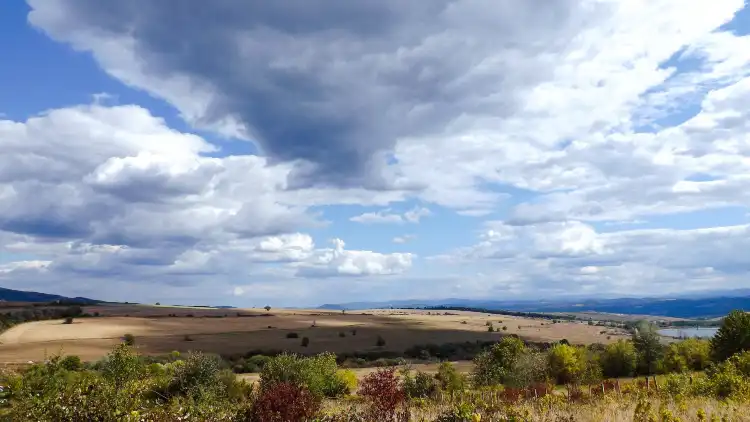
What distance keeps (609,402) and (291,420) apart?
9.70 m

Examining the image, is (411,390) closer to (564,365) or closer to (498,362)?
(498,362)

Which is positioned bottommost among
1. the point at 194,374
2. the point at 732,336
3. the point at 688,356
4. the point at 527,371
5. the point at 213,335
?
the point at 213,335

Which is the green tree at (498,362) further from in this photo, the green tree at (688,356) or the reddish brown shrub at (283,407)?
the reddish brown shrub at (283,407)

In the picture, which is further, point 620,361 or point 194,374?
point 620,361

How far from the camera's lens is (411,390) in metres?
29.4

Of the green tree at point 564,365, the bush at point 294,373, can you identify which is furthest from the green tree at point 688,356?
the bush at point 294,373

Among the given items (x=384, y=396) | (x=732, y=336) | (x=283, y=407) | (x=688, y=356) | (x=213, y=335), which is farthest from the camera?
(x=213, y=335)

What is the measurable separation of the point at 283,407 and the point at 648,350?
45.3m

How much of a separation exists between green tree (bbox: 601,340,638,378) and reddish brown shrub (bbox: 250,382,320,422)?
42.2 meters

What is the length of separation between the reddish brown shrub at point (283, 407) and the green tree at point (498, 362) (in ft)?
74.2

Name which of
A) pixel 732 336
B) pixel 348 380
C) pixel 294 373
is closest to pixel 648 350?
pixel 732 336

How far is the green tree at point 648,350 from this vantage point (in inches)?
1897

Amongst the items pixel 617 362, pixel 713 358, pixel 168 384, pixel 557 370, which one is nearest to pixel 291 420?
pixel 168 384

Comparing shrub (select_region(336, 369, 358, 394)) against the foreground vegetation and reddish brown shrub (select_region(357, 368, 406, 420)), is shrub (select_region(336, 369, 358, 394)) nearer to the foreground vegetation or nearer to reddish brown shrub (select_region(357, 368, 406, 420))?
the foreground vegetation
